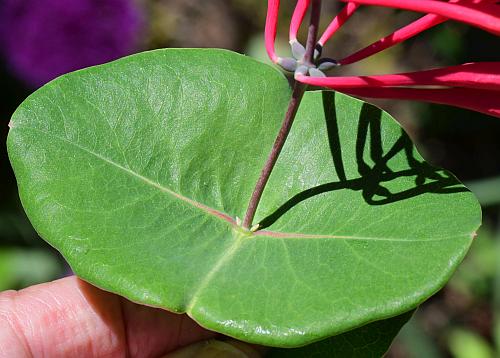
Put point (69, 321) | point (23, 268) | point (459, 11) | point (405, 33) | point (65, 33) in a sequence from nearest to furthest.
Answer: point (459, 11) < point (405, 33) < point (69, 321) < point (65, 33) < point (23, 268)

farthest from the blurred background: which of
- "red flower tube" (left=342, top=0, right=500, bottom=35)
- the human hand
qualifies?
"red flower tube" (left=342, top=0, right=500, bottom=35)

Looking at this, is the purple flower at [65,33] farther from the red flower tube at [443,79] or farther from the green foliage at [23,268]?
the red flower tube at [443,79]

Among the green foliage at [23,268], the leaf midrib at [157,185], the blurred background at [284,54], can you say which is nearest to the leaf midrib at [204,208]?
the leaf midrib at [157,185]

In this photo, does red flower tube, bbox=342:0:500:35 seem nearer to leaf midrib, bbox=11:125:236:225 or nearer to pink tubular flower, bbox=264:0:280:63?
pink tubular flower, bbox=264:0:280:63

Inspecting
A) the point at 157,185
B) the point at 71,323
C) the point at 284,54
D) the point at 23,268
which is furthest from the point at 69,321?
the point at 284,54

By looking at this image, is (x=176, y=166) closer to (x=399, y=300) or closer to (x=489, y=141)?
(x=399, y=300)

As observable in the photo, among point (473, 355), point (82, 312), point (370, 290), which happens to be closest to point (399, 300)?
point (370, 290)

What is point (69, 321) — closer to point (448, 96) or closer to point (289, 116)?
point (289, 116)
